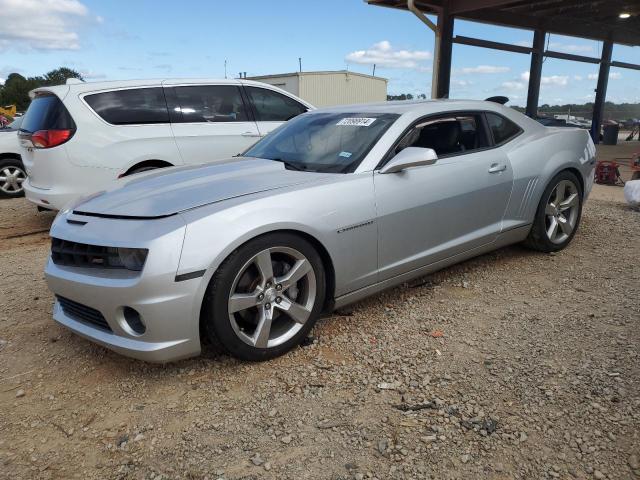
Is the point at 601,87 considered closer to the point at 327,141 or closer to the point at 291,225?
the point at 327,141

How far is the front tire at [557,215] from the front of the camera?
4.41m

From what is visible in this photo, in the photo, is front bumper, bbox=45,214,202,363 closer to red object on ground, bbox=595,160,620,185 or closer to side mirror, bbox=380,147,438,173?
side mirror, bbox=380,147,438,173

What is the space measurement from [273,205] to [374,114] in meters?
1.32

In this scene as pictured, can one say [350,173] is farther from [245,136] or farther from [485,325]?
[245,136]

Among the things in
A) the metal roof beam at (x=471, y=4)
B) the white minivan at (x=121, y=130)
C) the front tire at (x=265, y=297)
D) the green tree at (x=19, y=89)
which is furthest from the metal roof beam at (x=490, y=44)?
the green tree at (x=19, y=89)

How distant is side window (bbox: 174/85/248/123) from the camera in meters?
5.94

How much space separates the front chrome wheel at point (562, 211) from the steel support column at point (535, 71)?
13649mm

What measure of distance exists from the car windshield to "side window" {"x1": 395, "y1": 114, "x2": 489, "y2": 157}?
0.20m

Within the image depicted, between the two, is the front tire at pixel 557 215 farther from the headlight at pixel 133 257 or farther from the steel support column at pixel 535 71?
the steel support column at pixel 535 71

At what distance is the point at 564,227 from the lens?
15.2ft

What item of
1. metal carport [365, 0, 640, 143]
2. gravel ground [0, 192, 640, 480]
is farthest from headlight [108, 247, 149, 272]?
metal carport [365, 0, 640, 143]

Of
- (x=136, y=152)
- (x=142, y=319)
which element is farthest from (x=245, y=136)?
(x=142, y=319)

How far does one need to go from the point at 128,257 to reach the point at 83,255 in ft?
1.17

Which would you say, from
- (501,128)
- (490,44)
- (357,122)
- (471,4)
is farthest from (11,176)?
(490,44)
